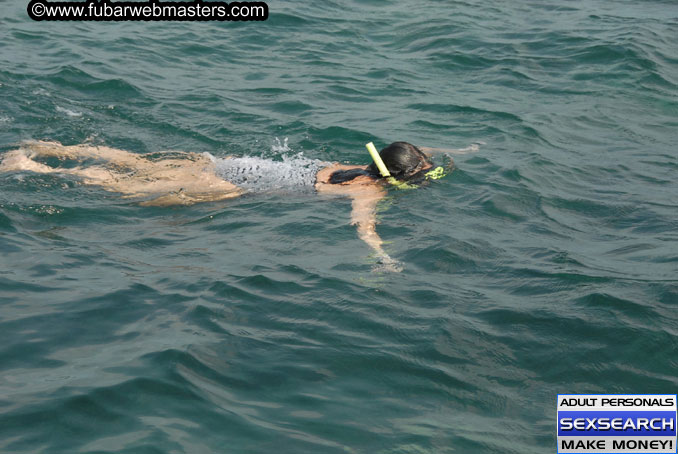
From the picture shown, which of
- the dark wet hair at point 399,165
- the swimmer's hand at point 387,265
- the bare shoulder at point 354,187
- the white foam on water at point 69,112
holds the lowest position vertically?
the swimmer's hand at point 387,265

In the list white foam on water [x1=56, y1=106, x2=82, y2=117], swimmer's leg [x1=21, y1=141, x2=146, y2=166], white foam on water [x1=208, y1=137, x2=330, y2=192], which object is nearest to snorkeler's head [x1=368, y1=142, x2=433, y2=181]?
white foam on water [x1=208, y1=137, x2=330, y2=192]

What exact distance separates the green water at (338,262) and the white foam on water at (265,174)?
8.4 inches

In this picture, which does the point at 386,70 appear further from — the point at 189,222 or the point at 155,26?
the point at 189,222

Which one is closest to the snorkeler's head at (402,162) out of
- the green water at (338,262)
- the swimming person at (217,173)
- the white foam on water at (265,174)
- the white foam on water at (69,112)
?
the swimming person at (217,173)

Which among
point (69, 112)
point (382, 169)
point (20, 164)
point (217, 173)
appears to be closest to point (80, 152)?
point (20, 164)

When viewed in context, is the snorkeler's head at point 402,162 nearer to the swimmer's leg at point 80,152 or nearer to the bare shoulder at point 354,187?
the bare shoulder at point 354,187

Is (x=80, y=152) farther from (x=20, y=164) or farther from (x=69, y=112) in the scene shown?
(x=69, y=112)

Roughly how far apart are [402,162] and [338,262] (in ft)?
5.77

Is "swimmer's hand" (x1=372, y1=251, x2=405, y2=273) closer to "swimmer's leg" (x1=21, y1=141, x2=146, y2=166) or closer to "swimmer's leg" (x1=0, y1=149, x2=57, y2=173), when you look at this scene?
"swimmer's leg" (x1=21, y1=141, x2=146, y2=166)

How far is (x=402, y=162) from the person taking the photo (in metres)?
7.84

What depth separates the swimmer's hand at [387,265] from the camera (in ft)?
20.8

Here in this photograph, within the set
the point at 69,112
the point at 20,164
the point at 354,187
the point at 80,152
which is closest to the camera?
the point at 354,187

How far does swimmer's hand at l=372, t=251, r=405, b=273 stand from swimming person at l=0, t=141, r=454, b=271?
0.69m

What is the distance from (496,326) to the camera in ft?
17.7
